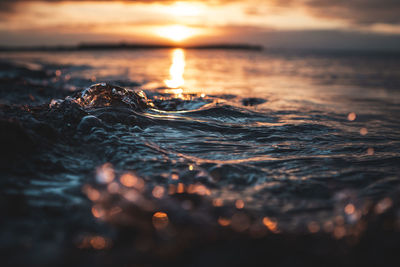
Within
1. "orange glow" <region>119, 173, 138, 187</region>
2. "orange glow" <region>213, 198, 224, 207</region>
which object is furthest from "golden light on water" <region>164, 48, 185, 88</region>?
"orange glow" <region>213, 198, 224, 207</region>

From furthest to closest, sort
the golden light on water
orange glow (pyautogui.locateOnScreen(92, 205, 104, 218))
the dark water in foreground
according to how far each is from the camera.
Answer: the golden light on water
orange glow (pyautogui.locateOnScreen(92, 205, 104, 218))
the dark water in foreground

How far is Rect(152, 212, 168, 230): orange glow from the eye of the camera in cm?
188

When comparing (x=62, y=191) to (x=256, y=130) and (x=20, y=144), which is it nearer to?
(x=20, y=144)

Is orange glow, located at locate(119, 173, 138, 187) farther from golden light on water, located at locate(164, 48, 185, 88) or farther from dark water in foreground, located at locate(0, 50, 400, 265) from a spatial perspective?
golden light on water, located at locate(164, 48, 185, 88)

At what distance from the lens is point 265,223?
1963 mm

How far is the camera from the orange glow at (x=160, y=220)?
6.17 ft

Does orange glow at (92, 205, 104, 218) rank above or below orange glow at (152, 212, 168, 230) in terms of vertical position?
above

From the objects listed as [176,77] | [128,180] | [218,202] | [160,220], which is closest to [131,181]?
[128,180]

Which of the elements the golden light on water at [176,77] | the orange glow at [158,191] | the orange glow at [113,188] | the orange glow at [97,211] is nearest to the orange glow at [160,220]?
the orange glow at [158,191]

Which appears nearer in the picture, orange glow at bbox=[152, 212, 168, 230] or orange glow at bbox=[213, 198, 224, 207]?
orange glow at bbox=[152, 212, 168, 230]

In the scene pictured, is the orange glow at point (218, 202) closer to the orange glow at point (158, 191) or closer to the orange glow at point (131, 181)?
the orange glow at point (158, 191)

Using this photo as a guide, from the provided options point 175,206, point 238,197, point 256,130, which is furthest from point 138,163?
point 256,130

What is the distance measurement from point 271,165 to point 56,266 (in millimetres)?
2370

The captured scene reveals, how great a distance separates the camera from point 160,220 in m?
1.95
